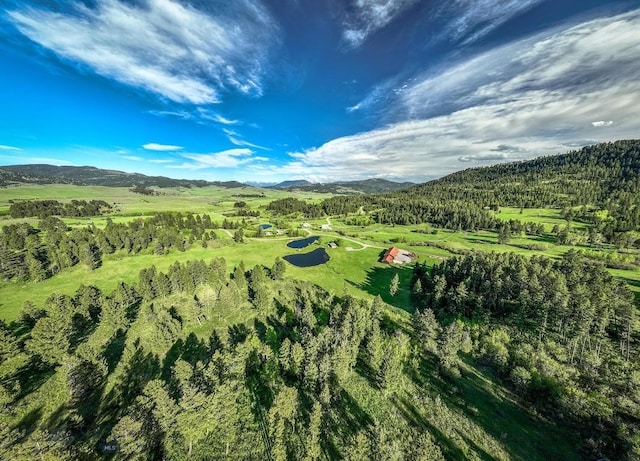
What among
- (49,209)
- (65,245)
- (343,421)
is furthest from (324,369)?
(49,209)

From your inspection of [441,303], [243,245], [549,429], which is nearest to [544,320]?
[441,303]

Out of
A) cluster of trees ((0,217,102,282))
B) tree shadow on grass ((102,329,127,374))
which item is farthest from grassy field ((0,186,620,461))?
cluster of trees ((0,217,102,282))

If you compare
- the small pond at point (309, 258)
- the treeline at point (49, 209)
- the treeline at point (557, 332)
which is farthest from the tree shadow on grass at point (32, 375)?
the treeline at point (49, 209)

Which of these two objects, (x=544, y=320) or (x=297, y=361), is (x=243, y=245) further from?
(x=544, y=320)

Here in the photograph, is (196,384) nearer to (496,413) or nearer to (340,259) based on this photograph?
(496,413)

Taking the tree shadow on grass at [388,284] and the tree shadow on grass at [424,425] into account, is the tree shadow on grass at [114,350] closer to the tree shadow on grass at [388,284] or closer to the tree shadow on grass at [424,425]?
the tree shadow on grass at [424,425]

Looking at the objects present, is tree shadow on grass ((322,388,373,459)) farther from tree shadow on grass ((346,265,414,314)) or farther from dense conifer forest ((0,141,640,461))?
tree shadow on grass ((346,265,414,314))

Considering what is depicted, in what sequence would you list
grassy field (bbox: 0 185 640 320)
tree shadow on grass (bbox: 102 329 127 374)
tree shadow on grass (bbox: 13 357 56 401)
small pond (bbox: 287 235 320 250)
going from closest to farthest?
tree shadow on grass (bbox: 13 357 56 401)
tree shadow on grass (bbox: 102 329 127 374)
grassy field (bbox: 0 185 640 320)
small pond (bbox: 287 235 320 250)
